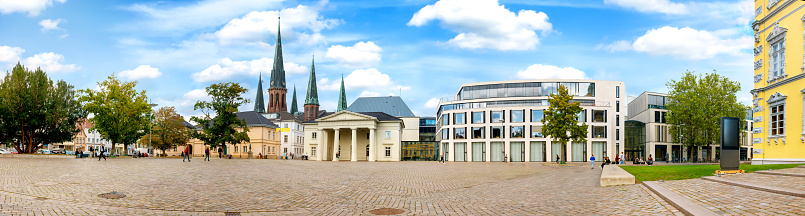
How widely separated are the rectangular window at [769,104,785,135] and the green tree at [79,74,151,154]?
56272 millimetres

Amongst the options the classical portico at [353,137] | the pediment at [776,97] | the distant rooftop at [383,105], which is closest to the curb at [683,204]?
the pediment at [776,97]

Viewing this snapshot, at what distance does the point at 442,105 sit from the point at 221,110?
38.8m

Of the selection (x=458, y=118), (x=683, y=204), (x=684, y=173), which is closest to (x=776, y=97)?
(x=684, y=173)

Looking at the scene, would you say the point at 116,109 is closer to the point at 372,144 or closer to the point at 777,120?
the point at 372,144

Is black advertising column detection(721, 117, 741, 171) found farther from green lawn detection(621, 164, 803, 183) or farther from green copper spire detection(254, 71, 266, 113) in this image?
green copper spire detection(254, 71, 266, 113)

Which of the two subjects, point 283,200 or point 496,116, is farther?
point 496,116

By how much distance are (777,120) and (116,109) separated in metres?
57.4

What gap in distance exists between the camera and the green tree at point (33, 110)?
55625mm

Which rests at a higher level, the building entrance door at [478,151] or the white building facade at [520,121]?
the white building facade at [520,121]

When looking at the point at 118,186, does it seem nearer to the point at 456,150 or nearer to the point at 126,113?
the point at 126,113

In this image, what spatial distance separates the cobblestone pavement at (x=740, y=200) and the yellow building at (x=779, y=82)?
57.5 feet

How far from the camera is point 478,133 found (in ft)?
267

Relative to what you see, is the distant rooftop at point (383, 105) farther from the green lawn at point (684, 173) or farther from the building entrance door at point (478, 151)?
the green lawn at point (684, 173)

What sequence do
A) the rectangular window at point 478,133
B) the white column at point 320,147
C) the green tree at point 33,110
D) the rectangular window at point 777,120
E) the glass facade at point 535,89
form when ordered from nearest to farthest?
the rectangular window at point 777,120 < the green tree at point 33,110 < the rectangular window at point 478,133 < the glass facade at point 535,89 < the white column at point 320,147
